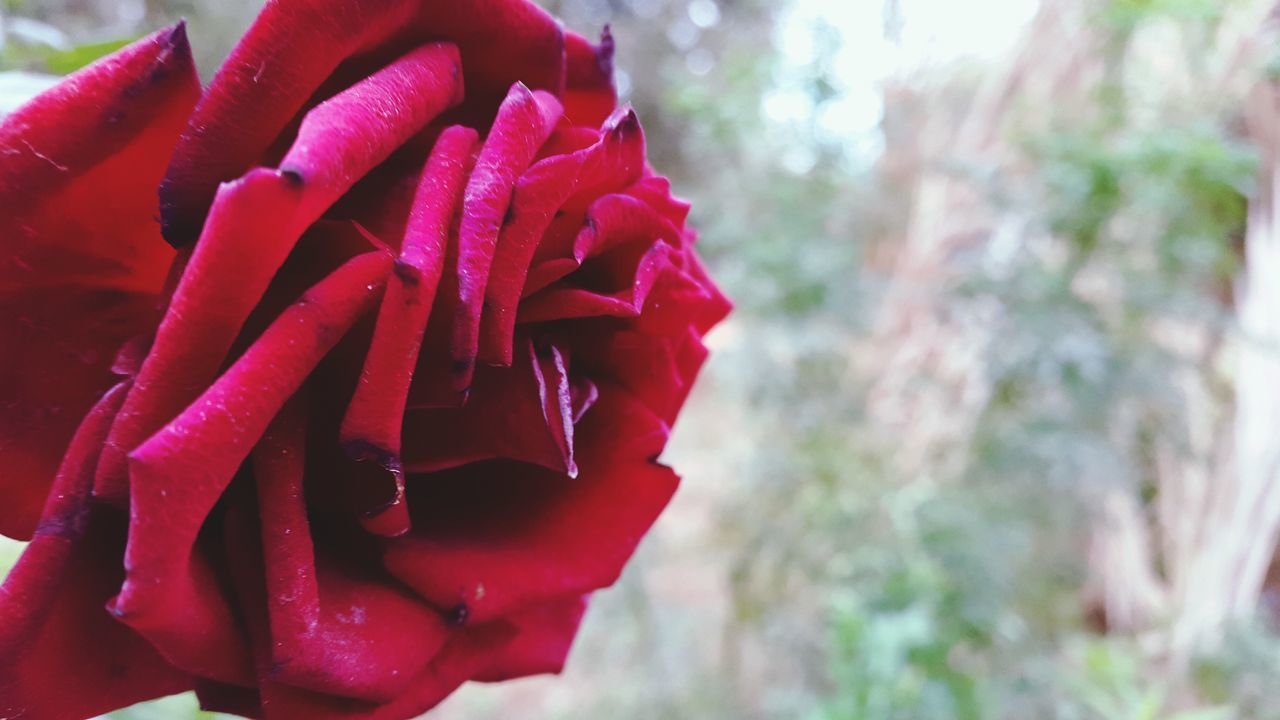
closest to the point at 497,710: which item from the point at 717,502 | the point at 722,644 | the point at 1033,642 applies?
the point at 722,644

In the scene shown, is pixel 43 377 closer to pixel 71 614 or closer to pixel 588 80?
pixel 71 614

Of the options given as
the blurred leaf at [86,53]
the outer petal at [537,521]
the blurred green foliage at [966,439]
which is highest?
the blurred leaf at [86,53]


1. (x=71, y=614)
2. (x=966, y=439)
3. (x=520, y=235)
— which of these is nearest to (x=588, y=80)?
(x=520, y=235)

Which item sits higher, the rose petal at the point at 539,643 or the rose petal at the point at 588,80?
the rose petal at the point at 588,80

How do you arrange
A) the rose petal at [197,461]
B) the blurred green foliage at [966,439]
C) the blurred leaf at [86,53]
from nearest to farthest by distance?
the rose petal at [197,461], the blurred leaf at [86,53], the blurred green foliage at [966,439]

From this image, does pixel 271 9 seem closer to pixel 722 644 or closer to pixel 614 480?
pixel 614 480

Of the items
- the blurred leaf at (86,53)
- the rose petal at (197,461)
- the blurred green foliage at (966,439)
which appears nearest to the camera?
the rose petal at (197,461)

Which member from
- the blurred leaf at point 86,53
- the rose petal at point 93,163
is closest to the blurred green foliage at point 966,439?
the blurred leaf at point 86,53

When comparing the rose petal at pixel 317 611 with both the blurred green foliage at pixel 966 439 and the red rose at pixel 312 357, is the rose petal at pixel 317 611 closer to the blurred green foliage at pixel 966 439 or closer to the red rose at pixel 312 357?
the red rose at pixel 312 357

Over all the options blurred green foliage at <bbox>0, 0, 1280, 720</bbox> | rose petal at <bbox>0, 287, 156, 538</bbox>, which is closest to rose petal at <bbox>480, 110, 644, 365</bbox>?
rose petal at <bbox>0, 287, 156, 538</bbox>
